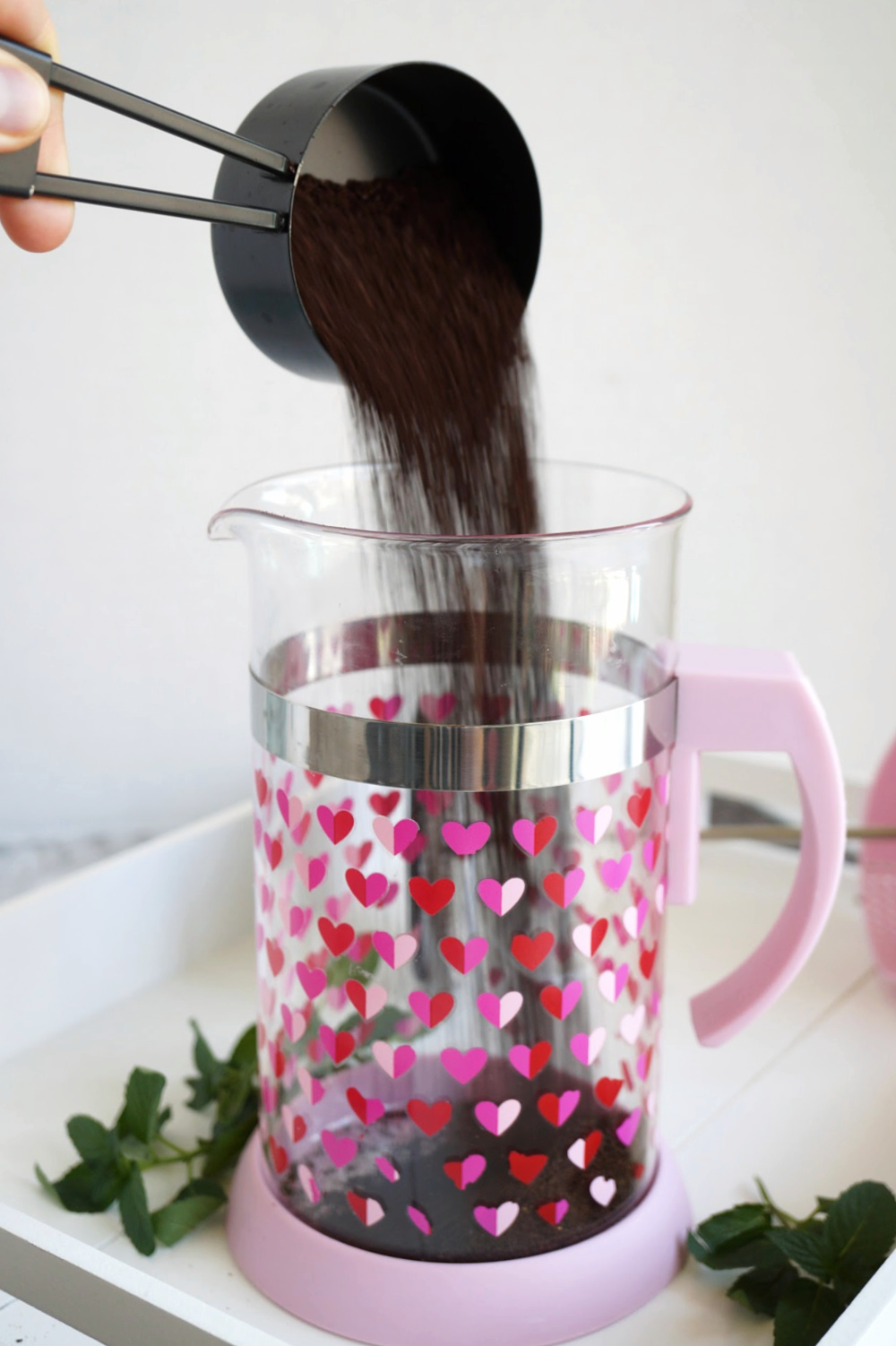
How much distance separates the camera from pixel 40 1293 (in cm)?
43

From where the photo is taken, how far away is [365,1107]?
471mm

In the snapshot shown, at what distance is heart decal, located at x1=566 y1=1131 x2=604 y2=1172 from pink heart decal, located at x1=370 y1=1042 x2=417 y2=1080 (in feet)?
0.23

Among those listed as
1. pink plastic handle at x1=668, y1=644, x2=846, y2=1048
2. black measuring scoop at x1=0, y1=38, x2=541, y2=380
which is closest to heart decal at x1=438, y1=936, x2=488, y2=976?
pink plastic handle at x1=668, y1=644, x2=846, y2=1048

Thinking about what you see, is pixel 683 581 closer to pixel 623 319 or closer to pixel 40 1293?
pixel 623 319

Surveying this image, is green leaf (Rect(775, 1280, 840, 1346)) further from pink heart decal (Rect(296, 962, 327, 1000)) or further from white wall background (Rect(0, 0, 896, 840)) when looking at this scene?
white wall background (Rect(0, 0, 896, 840))

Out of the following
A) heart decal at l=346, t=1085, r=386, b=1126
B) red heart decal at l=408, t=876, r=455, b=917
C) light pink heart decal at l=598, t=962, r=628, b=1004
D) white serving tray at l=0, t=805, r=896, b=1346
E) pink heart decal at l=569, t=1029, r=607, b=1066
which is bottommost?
white serving tray at l=0, t=805, r=896, b=1346

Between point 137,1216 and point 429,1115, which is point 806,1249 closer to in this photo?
point 429,1115

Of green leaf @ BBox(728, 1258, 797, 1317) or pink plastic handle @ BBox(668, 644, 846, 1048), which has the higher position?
pink plastic handle @ BBox(668, 644, 846, 1048)

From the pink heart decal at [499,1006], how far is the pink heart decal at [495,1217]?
7 centimetres

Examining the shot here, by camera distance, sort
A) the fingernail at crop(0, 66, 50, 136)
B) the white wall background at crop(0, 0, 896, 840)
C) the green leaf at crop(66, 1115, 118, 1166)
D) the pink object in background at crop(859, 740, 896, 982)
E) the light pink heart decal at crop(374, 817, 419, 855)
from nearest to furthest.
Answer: the fingernail at crop(0, 66, 50, 136)
the light pink heart decal at crop(374, 817, 419, 855)
the green leaf at crop(66, 1115, 118, 1166)
the pink object in background at crop(859, 740, 896, 982)
the white wall background at crop(0, 0, 896, 840)

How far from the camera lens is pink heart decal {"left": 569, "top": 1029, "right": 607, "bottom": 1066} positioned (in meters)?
0.49

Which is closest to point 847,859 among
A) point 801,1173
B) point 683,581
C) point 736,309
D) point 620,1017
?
point 683,581

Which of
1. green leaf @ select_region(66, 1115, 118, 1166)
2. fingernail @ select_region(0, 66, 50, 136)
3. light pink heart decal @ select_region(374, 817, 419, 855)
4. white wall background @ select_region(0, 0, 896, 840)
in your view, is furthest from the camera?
white wall background @ select_region(0, 0, 896, 840)

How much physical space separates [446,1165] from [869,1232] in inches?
6.4
